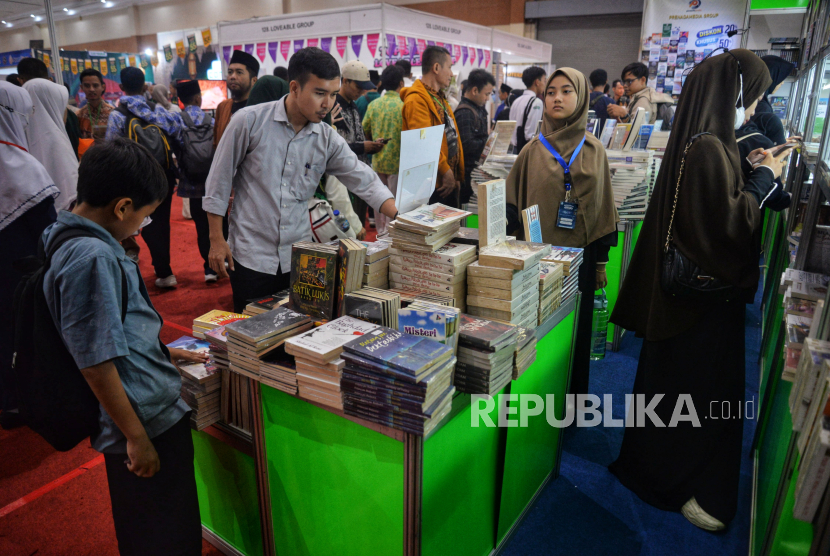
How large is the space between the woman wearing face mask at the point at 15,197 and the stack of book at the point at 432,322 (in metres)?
2.10

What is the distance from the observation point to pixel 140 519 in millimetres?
1503

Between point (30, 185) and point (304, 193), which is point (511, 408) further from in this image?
point (30, 185)

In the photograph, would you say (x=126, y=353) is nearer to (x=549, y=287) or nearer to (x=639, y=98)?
(x=549, y=287)

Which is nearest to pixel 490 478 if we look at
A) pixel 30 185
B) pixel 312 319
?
pixel 312 319

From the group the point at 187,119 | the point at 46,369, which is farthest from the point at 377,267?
the point at 187,119

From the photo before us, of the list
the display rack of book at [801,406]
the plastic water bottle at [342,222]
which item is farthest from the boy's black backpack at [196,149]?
the display rack of book at [801,406]

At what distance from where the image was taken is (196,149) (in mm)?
4281

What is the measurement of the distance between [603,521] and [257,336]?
176 centimetres

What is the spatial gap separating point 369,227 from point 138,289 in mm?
5813

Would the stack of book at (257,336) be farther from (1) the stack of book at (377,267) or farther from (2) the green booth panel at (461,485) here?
(2) the green booth panel at (461,485)

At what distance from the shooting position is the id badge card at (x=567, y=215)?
106 inches

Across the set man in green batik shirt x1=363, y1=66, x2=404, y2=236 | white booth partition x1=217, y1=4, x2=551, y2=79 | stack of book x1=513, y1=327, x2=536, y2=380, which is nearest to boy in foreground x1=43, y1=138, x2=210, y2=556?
stack of book x1=513, y1=327, x2=536, y2=380

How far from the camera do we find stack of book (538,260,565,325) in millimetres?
1956

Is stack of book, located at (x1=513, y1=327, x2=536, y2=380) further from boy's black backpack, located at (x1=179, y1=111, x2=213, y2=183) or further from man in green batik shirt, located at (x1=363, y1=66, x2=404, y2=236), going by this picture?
boy's black backpack, located at (x1=179, y1=111, x2=213, y2=183)
